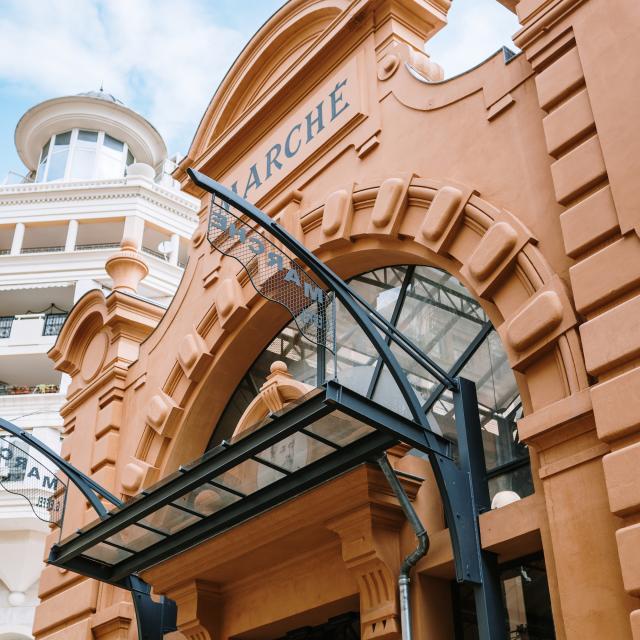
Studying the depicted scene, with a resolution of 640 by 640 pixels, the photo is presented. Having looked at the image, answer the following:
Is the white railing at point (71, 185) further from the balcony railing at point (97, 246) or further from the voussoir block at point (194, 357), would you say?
the voussoir block at point (194, 357)

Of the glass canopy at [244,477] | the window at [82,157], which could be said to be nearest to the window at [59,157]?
the window at [82,157]

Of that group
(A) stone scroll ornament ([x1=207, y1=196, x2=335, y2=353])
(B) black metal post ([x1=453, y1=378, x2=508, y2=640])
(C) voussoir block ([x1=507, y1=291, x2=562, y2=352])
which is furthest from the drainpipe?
(C) voussoir block ([x1=507, y1=291, x2=562, y2=352])

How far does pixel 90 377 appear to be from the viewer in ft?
48.1

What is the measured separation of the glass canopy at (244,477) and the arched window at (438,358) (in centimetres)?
65

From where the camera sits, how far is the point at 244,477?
8.84 metres

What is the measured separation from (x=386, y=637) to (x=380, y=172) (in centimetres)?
488

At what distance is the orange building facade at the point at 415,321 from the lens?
266 inches

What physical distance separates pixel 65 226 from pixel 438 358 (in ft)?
100

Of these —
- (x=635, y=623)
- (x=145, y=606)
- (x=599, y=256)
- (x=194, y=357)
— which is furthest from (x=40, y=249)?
(x=635, y=623)

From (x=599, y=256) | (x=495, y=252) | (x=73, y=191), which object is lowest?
(x=599, y=256)

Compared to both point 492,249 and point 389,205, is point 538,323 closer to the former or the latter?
point 492,249

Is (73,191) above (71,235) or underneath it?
above

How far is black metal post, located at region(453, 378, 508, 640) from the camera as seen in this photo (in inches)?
281

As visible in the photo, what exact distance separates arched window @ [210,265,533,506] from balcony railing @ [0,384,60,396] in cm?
2420
